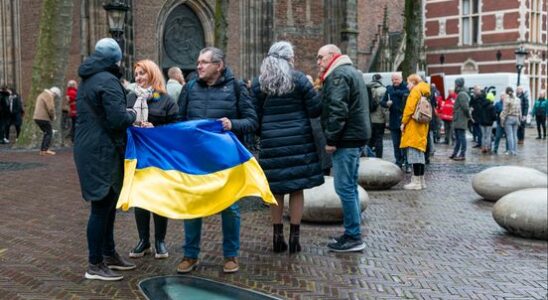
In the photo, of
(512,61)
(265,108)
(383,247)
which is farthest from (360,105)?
(512,61)

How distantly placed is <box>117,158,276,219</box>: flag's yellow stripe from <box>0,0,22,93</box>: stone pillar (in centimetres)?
2131

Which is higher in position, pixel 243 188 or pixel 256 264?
pixel 243 188

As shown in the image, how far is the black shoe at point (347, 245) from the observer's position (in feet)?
22.9

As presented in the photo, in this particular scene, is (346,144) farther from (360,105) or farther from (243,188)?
(243,188)

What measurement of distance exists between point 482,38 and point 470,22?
141cm

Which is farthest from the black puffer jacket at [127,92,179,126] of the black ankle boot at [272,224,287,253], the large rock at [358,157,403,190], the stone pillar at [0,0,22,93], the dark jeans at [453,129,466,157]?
the stone pillar at [0,0,22,93]

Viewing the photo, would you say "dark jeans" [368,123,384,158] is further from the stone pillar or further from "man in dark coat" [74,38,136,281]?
the stone pillar

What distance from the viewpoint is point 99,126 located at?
18.4 feet

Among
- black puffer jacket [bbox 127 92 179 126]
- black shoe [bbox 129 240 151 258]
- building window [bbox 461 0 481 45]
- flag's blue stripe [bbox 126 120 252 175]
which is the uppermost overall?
building window [bbox 461 0 481 45]

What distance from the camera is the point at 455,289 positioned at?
5.65 metres

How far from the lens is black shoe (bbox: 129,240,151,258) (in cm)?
664

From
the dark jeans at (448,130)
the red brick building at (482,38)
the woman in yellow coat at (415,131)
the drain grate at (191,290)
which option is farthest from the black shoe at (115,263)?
the red brick building at (482,38)

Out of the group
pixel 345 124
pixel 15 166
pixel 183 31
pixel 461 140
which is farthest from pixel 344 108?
pixel 183 31

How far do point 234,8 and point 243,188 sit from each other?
25051mm
